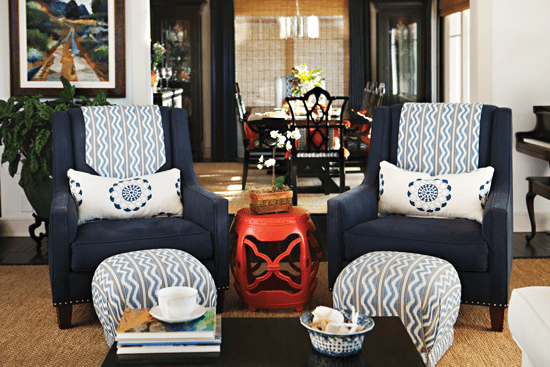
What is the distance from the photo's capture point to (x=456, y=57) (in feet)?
24.8

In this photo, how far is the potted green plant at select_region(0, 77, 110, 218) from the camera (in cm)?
394

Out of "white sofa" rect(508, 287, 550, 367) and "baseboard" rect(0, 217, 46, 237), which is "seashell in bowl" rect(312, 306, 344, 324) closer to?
"white sofa" rect(508, 287, 550, 367)

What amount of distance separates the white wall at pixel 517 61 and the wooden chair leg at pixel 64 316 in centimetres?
331

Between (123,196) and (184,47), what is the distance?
582cm

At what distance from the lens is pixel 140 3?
430 centimetres

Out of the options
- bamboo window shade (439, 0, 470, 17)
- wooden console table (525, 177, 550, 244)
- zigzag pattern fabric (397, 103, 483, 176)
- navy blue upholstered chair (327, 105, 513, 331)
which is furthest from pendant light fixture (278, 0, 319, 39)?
navy blue upholstered chair (327, 105, 513, 331)

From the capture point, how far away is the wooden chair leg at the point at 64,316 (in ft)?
9.30

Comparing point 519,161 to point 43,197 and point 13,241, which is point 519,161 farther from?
point 13,241

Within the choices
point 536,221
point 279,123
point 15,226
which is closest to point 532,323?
point 536,221

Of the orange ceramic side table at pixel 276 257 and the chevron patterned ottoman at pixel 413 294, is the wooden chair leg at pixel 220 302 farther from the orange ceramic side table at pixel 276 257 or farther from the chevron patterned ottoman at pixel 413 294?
the chevron patterned ottoman at pixel 413 294

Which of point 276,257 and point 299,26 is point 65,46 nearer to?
point 276,257

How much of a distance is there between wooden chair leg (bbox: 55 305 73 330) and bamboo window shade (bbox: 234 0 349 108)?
6504 millimetres

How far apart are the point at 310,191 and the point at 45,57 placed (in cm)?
295

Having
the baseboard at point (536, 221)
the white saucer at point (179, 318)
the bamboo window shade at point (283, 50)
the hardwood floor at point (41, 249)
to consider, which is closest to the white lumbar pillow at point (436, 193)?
the hardwood floor at point (41, 249)
